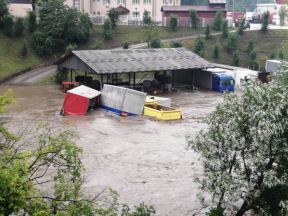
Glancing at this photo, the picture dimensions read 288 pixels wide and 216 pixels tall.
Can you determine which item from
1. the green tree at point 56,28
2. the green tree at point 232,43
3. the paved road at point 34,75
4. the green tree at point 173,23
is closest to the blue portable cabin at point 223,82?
the paved road at point 34,75

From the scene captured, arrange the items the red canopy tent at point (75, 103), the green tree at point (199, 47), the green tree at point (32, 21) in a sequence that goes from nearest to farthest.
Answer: the red canopy tent at point (75, 103) → the green tree at point (32, 21) → the green tree at point (199, 47)

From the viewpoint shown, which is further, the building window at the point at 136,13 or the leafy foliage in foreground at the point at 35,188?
the building window at the point at 136,13

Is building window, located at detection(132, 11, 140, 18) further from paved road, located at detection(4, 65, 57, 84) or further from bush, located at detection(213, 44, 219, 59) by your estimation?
paved road, located at detection(4, 65, 57, 84)

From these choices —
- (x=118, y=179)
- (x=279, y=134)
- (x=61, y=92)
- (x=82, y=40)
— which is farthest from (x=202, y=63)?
(x=279, y=134)

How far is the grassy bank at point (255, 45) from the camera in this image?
63688mm

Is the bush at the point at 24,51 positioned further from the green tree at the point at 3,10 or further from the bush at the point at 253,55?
the bush at the point at 253,55

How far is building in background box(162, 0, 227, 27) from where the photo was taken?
7475 centimetres

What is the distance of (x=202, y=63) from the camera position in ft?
154

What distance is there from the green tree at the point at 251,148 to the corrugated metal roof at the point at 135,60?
2625 cm

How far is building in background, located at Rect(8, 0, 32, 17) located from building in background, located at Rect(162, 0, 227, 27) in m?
20.2

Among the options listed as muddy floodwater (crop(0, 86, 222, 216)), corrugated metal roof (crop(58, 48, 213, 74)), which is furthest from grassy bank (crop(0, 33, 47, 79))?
muddy floodwater (crop(0, 86, 222, 216))

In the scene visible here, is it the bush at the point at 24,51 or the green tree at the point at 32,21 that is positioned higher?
the green tree at the point at 32,21

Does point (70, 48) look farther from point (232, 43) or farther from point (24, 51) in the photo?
point (232, 43)

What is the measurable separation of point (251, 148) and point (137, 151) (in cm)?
1340
